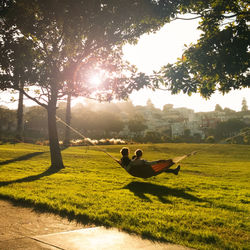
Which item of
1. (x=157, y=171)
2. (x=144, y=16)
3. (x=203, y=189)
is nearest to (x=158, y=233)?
(x=157, y=171)

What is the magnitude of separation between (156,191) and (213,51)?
4.61 metres

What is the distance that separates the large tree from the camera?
359 inches

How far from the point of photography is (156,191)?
874 centimetres

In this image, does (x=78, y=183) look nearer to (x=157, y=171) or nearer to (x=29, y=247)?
(x=157, y=171)

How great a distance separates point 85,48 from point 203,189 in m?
8.86

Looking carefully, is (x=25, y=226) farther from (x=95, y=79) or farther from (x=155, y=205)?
(x=95, y=79)

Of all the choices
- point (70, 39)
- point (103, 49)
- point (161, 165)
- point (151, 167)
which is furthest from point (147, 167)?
point (103, 49)

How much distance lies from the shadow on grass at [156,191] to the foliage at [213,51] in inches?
120

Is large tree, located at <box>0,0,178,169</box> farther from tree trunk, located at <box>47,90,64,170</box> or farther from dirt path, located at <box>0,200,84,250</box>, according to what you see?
dirt path, located at <box>0,200,84,250</box>

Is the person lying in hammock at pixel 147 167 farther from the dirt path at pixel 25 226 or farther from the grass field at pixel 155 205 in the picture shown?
the dirt path at pixel 25 226

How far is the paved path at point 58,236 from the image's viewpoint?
13.4ft

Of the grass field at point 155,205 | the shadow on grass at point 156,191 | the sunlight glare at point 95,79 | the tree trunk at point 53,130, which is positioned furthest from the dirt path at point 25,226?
the sunlight glare at point 95,79

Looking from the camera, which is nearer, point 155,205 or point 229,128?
point 155,205

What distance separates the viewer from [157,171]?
359 inches
